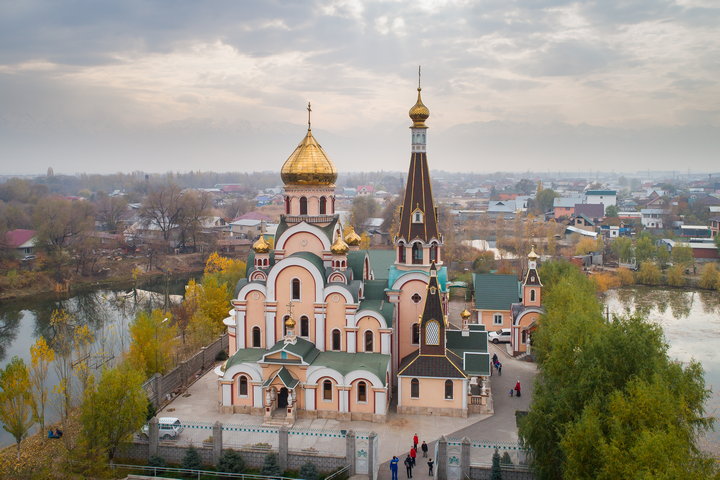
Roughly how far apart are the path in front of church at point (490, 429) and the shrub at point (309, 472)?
1.56 meters

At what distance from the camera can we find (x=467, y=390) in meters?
17.5

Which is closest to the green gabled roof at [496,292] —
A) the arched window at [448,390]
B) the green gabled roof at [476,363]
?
the green gabled roof at [476,363]

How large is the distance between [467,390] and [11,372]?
40.0ft

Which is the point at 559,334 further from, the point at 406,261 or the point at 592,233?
the point at 592,233

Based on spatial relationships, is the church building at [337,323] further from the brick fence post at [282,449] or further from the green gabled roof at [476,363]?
the brick fence post at [282,449]

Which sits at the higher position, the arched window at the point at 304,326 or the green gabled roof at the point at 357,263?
the green gabled roof at the point at 357,263

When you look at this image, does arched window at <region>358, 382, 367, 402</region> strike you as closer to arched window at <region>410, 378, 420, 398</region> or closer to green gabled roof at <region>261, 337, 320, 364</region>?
arched window at <region>410, 378, 420, 398</region>

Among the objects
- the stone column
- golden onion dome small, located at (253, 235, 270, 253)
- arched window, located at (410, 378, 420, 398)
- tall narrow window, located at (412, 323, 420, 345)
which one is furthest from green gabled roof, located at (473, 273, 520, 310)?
the stone column

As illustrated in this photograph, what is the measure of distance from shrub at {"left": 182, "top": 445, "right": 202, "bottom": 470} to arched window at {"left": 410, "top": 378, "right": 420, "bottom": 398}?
21.0 feet

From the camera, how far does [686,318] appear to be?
3144 cm

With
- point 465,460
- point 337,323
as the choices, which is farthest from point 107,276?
point 465,460

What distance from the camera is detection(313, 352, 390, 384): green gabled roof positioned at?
1719 centimetres

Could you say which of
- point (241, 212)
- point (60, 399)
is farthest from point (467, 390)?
point (241, 212)

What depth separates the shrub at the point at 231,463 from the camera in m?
14.0
